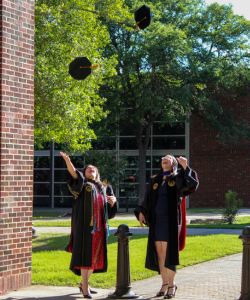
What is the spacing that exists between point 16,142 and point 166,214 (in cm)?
237

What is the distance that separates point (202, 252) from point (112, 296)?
5442mm

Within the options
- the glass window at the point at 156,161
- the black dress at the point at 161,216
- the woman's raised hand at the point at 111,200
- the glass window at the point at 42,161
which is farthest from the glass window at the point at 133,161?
the black dress at the point at 161,216

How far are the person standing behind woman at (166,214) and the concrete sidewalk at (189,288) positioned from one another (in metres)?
0.42

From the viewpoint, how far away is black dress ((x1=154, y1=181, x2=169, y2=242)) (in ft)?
29.4

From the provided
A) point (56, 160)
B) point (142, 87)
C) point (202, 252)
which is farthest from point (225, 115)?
point (202, 252)

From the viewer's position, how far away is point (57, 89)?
61.6ft

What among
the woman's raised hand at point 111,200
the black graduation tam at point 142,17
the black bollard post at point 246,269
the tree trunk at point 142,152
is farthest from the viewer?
the tree trunk at point 142,152

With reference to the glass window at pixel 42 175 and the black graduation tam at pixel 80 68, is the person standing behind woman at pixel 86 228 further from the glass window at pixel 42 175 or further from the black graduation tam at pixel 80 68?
the glass window at pixel 42 175

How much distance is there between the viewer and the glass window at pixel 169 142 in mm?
42062

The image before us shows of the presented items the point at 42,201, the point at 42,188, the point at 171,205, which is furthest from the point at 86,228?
the point at 42,188

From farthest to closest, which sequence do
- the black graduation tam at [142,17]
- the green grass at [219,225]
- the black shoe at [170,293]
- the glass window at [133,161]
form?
the glass window at [133,161], the green grass at [219,225], the black graduation tam at [142,17], the black shoe at [170,293]

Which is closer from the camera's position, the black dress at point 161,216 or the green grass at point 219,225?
the black dress at point 161,216

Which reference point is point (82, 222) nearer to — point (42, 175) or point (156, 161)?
point (156, 161)

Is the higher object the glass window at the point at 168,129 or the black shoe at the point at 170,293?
the glass window at the point at 168,129
